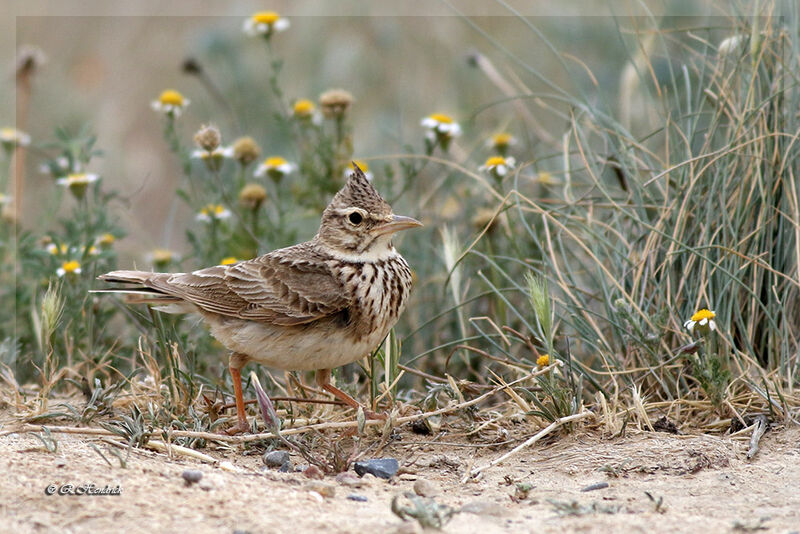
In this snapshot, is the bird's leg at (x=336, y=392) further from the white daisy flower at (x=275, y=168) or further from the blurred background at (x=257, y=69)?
the blurred background at (x=257, y=69)

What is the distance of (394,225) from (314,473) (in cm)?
119

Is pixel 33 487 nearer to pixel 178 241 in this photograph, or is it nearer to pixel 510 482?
pixel 510 482

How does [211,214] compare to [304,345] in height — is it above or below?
above

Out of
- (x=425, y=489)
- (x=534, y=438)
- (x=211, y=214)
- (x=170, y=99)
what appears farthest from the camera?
(x=170, y=99)

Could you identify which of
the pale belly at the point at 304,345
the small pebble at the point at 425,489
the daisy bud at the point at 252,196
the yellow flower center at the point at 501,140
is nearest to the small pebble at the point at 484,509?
the small pebble at the point at 425,489

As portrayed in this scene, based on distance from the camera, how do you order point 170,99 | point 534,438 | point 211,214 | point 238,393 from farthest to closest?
point 170,99
point 211,214
point 238,393
point 534,438

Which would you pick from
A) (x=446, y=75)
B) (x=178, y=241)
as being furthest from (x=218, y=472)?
(x=446, y=75)

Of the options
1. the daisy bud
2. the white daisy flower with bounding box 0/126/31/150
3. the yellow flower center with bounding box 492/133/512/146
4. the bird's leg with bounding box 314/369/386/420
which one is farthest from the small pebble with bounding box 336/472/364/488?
the white daisy flower with bounding box 0/126/31/150

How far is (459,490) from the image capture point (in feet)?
11.5

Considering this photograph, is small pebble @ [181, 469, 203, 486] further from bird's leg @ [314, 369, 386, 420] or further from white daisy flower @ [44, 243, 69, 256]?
white daisy flower @ [44, 243, 69, 256]

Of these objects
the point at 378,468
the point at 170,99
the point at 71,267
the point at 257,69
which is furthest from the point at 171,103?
the point at 257,69

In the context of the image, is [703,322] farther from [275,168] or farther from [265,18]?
[265,18]

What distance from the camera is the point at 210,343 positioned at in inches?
206

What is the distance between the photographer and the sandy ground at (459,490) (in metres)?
2.93
